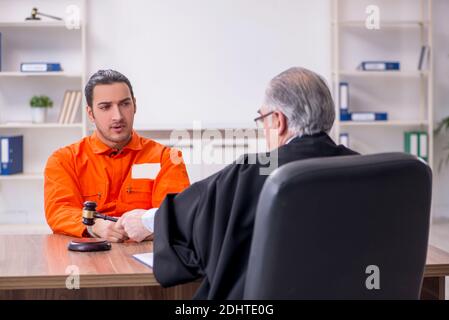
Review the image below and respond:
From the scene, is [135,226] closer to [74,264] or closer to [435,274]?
[74,264]

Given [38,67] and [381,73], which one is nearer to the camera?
[38,67]

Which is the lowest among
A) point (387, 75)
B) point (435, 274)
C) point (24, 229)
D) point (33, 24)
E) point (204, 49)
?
point (24, 229)

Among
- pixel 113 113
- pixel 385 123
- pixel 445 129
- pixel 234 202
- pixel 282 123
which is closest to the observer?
pixel 234 202

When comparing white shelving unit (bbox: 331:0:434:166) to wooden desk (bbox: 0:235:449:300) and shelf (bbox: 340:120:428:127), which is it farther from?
wooden desk (bbox: 0:235:449:300)

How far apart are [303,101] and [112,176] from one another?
128 centimetres

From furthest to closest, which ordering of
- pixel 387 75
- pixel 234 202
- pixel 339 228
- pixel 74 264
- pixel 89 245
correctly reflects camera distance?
pixel 387 75 → pixel 89 245 → pixel 74 264 → pixel 234 202 → pixel 339 228

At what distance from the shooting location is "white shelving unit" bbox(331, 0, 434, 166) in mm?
5715

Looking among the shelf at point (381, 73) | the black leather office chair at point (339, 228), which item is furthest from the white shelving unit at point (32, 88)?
the black leather office chair at point (339, 228)

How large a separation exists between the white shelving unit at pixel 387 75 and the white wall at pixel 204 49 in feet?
0.95

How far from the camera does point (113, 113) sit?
265cm

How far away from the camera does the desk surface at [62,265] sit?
168 centimetres

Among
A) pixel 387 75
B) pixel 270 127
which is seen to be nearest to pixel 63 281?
pixel 270 127

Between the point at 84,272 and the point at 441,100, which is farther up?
the point at 441,100

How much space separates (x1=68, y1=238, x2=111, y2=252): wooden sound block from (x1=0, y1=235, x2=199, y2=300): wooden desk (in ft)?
0.07
